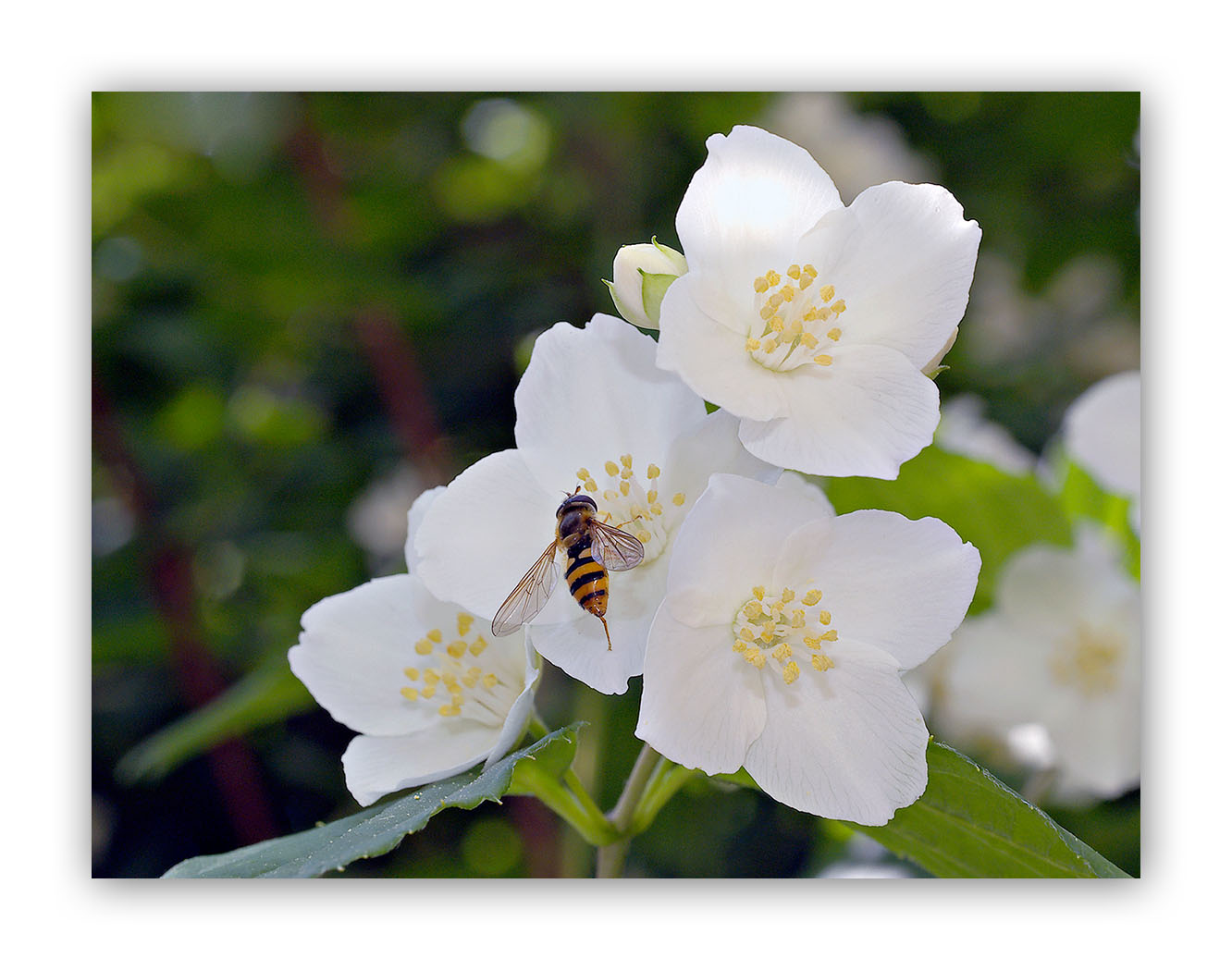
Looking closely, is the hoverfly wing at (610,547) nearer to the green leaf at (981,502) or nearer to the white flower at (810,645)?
the white flower at (810,645)

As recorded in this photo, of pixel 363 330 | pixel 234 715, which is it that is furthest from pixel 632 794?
pixel 363 330

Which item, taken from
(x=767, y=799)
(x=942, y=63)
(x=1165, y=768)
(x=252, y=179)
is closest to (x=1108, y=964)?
(x=1165, y=768)

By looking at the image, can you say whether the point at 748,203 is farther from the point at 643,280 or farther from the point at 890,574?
the point at 890,574

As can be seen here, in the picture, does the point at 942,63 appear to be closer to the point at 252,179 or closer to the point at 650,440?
the point at 650,440

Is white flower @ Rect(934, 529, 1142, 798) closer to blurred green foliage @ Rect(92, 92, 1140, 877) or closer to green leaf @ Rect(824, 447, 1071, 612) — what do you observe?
green leaf @ Rect(824, 447, 1071, 612)

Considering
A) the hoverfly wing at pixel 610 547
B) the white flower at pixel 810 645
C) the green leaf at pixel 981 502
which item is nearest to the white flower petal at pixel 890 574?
the white flower at pixel 810 645

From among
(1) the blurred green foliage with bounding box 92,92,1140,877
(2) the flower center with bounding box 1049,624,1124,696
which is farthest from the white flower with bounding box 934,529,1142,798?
(1) the blurred green foliage with bounding box 92,92,1140,877
